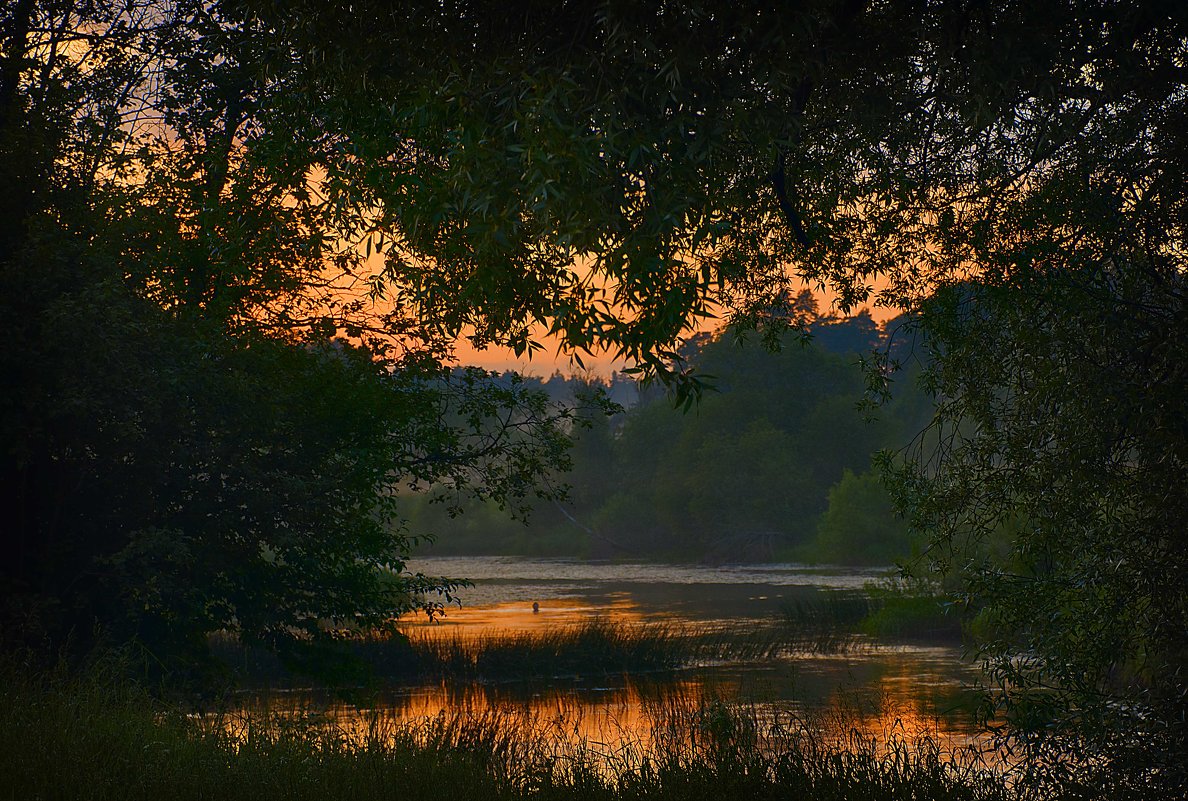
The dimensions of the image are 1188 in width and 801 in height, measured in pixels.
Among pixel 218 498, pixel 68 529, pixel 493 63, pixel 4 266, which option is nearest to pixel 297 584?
pixel 218 498

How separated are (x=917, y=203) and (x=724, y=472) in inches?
2405

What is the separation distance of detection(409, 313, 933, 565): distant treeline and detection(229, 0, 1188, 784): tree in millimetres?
50729

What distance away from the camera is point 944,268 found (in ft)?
34.2

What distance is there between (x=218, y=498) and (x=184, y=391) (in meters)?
1.39

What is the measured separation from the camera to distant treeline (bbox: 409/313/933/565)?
68750 millimetres

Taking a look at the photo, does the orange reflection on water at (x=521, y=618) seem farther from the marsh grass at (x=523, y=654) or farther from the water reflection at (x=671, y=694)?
the marsh grass at (x=523, y=654)

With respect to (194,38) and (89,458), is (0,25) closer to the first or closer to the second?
(194,38)

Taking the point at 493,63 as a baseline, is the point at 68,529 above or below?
below

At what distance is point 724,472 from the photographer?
232 ft

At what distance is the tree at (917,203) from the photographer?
6547 mm

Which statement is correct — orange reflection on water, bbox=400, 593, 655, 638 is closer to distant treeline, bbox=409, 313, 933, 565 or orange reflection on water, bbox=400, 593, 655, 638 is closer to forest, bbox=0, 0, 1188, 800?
forest, bbox=0, 0, 1188, 800

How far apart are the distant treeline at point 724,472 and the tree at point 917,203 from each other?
50.7 metres

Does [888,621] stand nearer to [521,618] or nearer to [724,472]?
[521,618]

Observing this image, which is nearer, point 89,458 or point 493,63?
point 493,63
